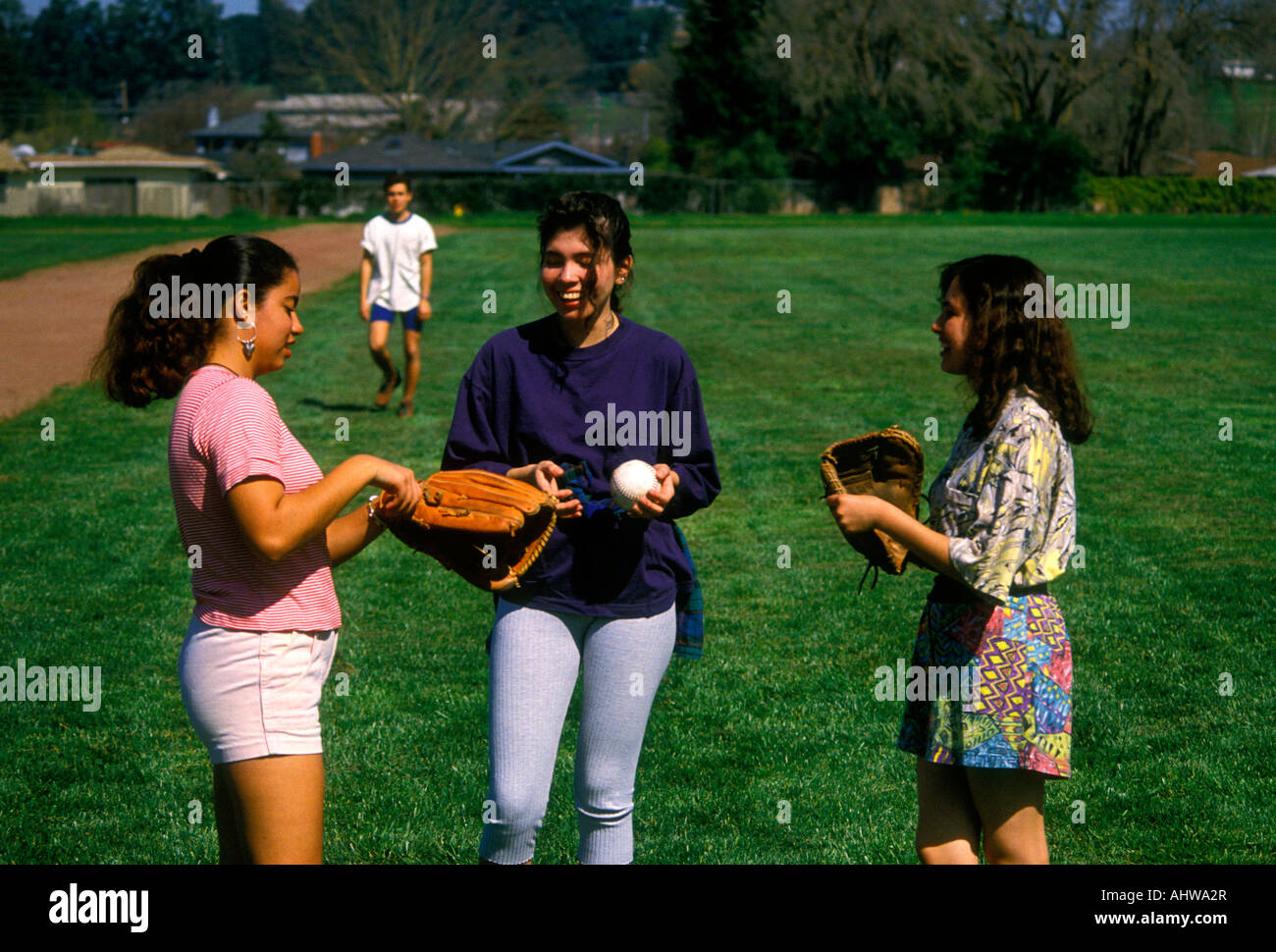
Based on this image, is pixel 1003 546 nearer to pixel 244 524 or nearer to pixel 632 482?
pixel 632 482

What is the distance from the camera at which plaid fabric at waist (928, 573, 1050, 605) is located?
10.6ft

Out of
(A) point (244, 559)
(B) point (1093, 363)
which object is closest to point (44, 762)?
(A) point (244, 559)

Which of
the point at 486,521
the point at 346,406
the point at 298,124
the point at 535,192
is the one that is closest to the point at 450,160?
the point at 535,192

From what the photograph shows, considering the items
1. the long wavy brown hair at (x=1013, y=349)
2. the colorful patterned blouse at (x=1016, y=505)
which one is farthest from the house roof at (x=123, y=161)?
the colorful patterned blouse at (x=1016, y=505)

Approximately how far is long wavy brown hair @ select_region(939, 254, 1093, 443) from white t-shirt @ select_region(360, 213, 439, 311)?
926 centimetres

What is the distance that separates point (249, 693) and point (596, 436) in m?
1.13

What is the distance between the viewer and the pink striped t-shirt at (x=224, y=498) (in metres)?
2.92

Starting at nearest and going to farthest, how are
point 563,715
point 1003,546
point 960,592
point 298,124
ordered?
point 1003,546, point 960,592, point 563,715, point 298,124

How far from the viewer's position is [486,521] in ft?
11.1

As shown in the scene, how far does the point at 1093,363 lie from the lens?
15.6 metres

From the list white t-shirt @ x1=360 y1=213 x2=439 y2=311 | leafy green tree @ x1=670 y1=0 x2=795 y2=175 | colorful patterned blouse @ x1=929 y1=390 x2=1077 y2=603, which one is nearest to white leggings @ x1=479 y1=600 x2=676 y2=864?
colorful patterned blouse @ x1=929 y1=390 x2=1077 y2=603

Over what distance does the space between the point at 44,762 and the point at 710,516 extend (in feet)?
16.5

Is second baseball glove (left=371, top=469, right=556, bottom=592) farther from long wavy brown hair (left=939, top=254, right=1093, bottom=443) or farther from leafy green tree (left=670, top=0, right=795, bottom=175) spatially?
leafy green tree (left=670, top=0, right=795, bottom=175)

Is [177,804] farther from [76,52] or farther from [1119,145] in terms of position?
[76,52]
